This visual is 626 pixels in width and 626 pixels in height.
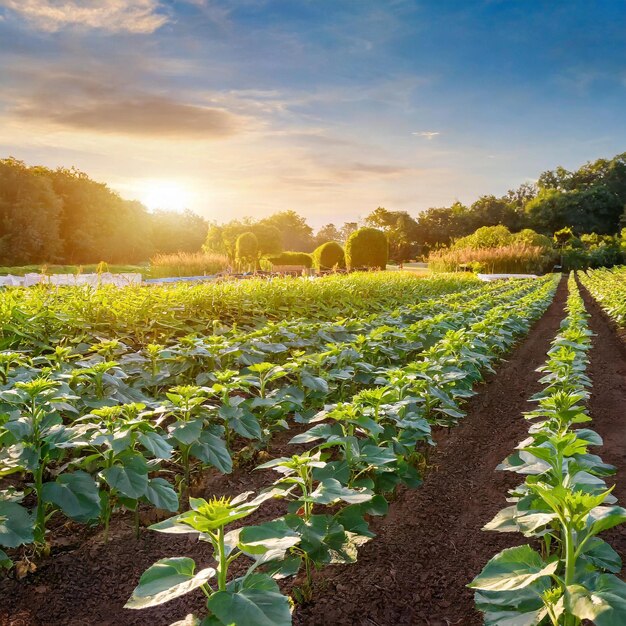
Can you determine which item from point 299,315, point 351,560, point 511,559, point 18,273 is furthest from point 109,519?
point 18,273

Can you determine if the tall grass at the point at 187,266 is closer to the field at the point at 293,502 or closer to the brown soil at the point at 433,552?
the field at the point at 293,502

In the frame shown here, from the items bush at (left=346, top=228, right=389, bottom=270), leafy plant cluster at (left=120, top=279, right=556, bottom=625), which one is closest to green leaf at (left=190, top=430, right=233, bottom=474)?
leafy plant cluster at (left=120, top=279, right=556, bottom=625)

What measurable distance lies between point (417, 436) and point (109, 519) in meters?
1.73

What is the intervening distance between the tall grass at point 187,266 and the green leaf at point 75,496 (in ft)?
46.8

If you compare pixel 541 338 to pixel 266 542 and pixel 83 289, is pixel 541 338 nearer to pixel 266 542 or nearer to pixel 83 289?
pixel 83 289

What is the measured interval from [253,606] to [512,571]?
79cm

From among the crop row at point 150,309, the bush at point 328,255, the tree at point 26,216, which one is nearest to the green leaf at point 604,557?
the crop row at point 150,309

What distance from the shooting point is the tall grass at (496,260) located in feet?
88.2

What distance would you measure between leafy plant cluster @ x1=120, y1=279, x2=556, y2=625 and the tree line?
19.8 m

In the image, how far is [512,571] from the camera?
1618 mm

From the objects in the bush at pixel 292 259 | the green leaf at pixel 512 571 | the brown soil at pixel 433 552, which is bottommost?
the brown soil at pixel 433 552

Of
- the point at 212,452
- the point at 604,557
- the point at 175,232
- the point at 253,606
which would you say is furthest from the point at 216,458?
the point at 175,232

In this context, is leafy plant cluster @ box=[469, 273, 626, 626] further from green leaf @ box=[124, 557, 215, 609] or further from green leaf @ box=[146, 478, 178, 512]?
green leaf @ box=[146, 478, 178, 512]

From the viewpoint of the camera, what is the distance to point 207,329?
6426 mm
